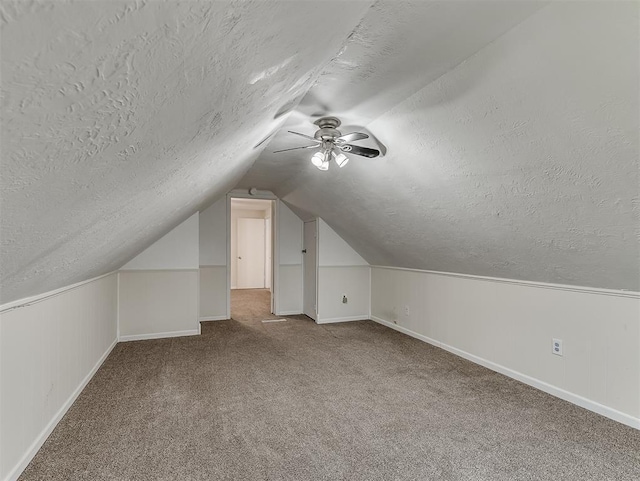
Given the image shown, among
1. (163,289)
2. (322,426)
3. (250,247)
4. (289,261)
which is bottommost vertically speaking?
(322,426)

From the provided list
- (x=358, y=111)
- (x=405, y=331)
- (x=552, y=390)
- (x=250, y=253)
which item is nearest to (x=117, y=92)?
(x=358, y=111)

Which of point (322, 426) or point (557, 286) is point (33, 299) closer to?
point (322, 426)

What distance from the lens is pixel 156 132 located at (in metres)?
1.01

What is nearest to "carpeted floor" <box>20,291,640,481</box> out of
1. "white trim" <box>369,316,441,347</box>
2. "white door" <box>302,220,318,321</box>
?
"white trim" <box>369,316,441,347</box>

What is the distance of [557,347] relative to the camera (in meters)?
2.79

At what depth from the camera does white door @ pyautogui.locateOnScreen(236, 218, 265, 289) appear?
30.7 feet

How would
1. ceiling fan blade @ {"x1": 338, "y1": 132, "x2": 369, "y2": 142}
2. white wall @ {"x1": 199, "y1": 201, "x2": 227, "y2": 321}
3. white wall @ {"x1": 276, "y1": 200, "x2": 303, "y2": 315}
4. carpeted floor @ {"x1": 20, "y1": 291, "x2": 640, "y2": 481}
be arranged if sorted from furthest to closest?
white wall @ {"x1": 276, "y1": 200, "x2": 303, "y2": 315}
white wall @ {"x1": 199, "y1": 201, "x2": 227, "y2": 321}
ceiling fan blade @ {"x1": 338, "y1": 132, "x2": 369, "y2": 142}
carpeted floor @ {"x1": 20, "y1": 291, "x2": 640, "y2": 481}

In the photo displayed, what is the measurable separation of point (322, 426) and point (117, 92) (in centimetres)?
224

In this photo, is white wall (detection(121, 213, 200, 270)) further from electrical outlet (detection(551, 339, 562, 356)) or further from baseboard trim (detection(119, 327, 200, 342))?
electrical outlet (detection(551, 339, 562, 356))

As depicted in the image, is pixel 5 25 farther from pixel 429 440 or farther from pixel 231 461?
pixel 429 440

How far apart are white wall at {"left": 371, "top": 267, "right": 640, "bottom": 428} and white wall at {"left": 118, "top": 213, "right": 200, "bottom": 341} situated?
2.92 m

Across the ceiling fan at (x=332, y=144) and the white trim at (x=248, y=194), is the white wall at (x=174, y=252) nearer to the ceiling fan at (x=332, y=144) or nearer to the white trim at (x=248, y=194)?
the white trim at (x=248, y=194)

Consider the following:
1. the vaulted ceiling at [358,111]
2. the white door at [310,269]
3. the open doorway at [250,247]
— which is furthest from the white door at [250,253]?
the vaulted ceiling at [358,111]

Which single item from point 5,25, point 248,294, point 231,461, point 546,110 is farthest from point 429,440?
point 248,294
